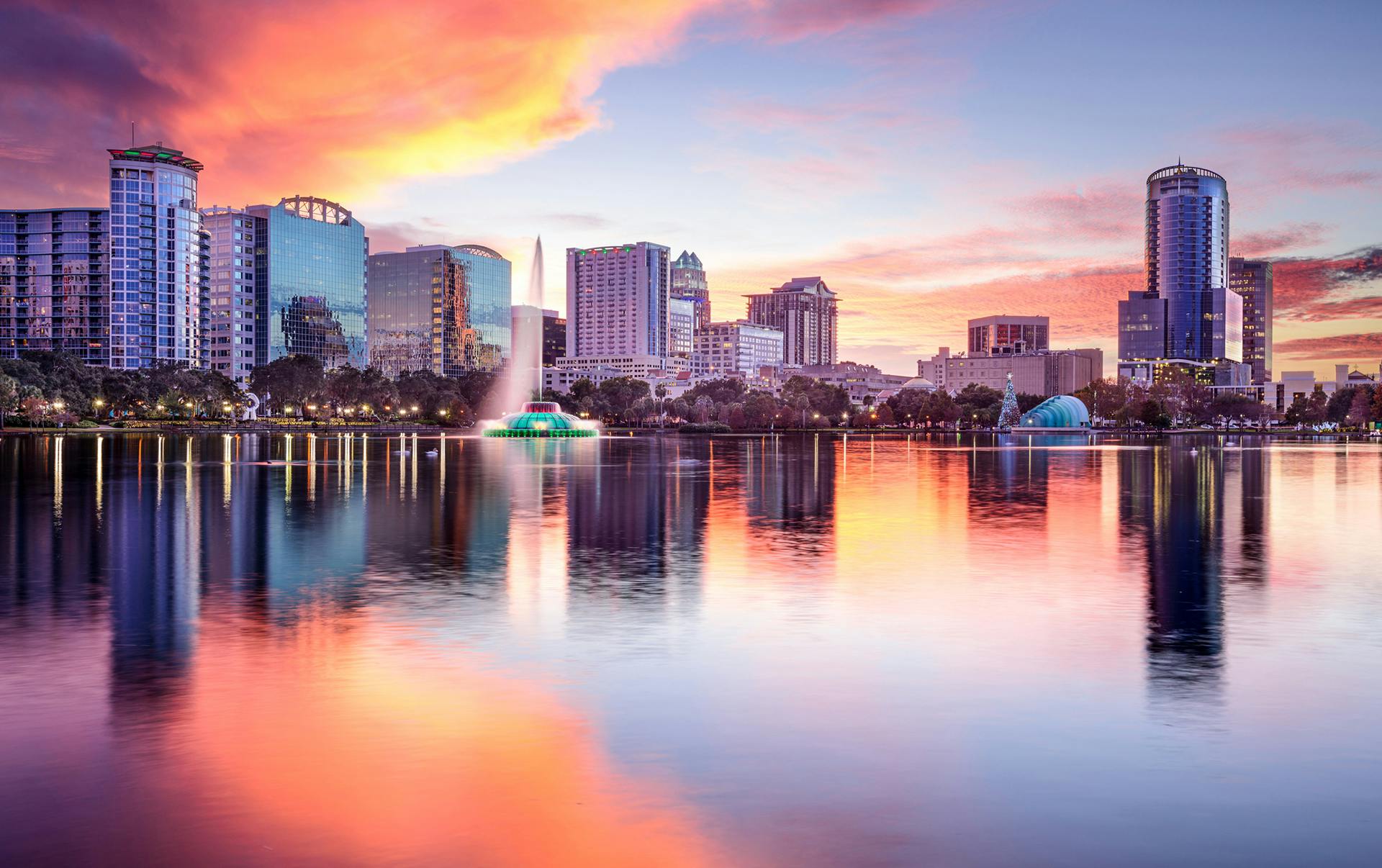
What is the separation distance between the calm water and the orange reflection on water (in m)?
0.04

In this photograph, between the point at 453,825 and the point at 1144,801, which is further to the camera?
the point at 1144,801

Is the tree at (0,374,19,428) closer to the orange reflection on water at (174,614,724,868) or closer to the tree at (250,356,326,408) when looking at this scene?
the tree at (250,356,326,408)

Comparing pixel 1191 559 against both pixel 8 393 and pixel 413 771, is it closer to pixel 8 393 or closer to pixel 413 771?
pixel 413 771

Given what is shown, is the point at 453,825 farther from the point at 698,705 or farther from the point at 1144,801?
the point at 1144,801

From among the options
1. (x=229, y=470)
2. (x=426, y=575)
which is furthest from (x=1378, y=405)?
(x=426, y=575)

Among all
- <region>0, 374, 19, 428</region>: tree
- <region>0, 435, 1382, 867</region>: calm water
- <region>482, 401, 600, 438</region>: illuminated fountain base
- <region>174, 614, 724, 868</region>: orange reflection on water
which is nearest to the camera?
<region>174, 614, 724, 868</region>: orange reflection on water

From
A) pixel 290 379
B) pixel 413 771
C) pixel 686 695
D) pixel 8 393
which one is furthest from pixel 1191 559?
pixel 290 379

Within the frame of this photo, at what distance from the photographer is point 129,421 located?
6683 inches

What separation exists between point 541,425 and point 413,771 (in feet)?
402

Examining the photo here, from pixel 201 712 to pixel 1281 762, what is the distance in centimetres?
1058

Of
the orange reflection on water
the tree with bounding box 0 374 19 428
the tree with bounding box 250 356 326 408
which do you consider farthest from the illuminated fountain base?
the orange reflection on water

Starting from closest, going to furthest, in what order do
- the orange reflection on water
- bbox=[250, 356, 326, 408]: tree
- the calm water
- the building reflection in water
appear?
the orange reflection on water < the calm water < the building reflection in water < bbox=[250, 356, 326, 408]: tree

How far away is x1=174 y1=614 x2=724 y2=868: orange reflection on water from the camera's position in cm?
784

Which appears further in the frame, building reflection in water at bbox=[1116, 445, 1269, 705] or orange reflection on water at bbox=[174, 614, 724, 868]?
building reflection in water at bbox=[1116, 445, 1269, 705]
